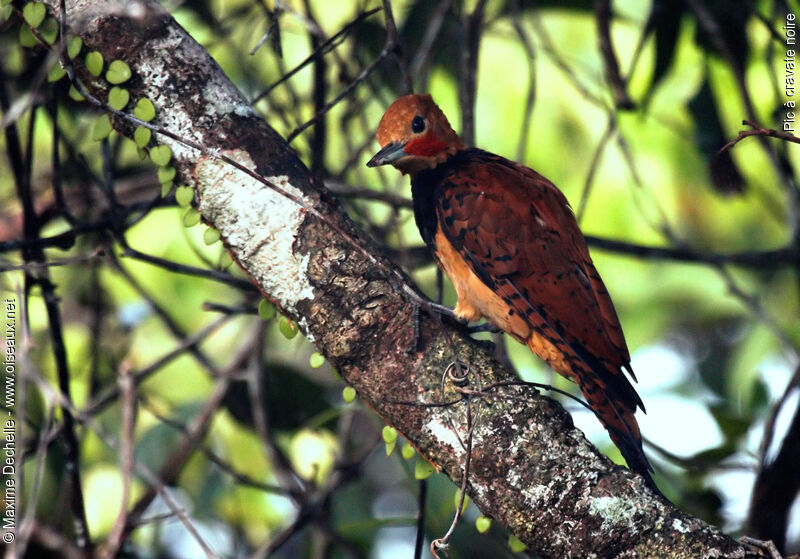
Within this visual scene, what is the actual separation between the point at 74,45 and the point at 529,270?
4.66 feet

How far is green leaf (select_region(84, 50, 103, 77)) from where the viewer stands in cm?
199

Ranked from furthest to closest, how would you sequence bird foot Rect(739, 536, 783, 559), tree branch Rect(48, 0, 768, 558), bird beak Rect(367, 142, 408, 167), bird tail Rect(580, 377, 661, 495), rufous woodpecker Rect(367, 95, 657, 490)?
bird beak Rect(367, 142, 408, 167)
rufous woodpecker Rect(367, 95, 657, 490)
bird tail Rect(580, 377, 661, 495)
tree branch Rect(48, 0, 768, 558)
bird foot Rect(739, 536, 783, 559)

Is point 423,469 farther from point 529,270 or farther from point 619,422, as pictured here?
point 529,270

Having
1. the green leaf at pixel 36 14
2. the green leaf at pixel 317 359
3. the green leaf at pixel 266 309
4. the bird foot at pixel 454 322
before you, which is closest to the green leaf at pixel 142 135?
the green leaf at pixel 36 14

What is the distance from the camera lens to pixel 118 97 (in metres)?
1.99

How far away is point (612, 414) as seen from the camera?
2.39 meters

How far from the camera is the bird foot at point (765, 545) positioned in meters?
1.61

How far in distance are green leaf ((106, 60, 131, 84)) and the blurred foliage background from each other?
38cm

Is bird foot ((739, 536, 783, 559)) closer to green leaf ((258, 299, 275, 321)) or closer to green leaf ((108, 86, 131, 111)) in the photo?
green leaf ((258, 299, 275, 321))

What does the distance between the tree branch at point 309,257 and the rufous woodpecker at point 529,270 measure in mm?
515

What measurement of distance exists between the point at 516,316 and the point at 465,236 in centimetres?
30

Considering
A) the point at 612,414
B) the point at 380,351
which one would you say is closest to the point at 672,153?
the point at 612,414

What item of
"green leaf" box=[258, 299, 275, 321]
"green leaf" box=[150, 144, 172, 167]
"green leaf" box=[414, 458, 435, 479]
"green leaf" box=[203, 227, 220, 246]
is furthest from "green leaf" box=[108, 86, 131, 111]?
"green leaf" box=[414, 458, 435, 479]

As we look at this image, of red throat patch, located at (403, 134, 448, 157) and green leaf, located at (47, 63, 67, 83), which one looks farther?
red throat patch, located at (403, 134, 448, 157)
